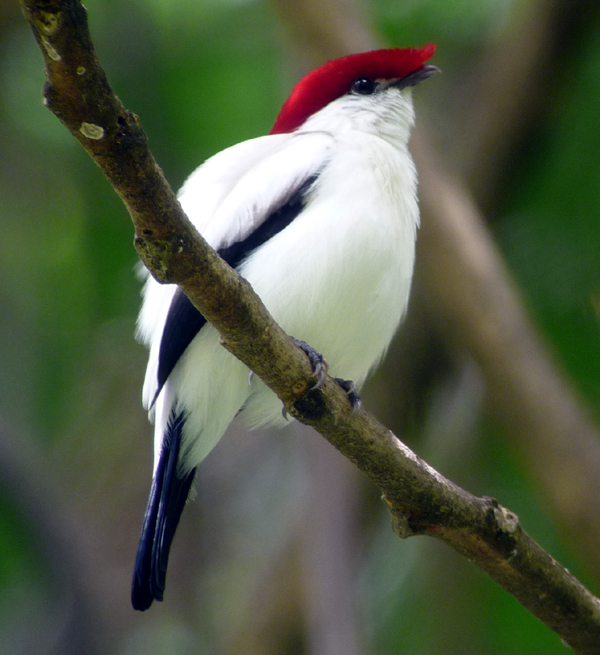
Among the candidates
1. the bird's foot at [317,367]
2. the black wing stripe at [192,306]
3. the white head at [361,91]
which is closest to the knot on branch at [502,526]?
the bird's foot at [317,367]

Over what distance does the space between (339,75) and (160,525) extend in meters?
1.94

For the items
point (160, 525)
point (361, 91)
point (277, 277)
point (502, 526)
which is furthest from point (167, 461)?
point (361, 91)

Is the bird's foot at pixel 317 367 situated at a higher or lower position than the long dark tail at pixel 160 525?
higher

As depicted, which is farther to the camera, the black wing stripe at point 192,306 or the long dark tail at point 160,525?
the long dark tail at point 160,525

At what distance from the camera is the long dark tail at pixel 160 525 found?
2465mm

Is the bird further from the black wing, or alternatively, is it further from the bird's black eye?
the bird's black eye

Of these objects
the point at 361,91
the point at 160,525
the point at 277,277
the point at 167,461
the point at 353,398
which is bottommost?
the point at 160,525

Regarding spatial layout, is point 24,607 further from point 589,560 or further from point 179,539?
point 589,560

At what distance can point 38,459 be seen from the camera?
15.1 feet

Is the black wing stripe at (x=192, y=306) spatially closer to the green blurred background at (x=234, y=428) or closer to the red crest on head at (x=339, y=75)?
the red crest on head at (x=339, y=75)

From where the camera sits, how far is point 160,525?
2.54 metres

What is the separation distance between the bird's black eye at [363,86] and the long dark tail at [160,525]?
1.58 metres

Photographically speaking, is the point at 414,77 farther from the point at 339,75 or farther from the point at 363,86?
the point at 339,75

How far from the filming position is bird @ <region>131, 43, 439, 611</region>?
7.95ft
